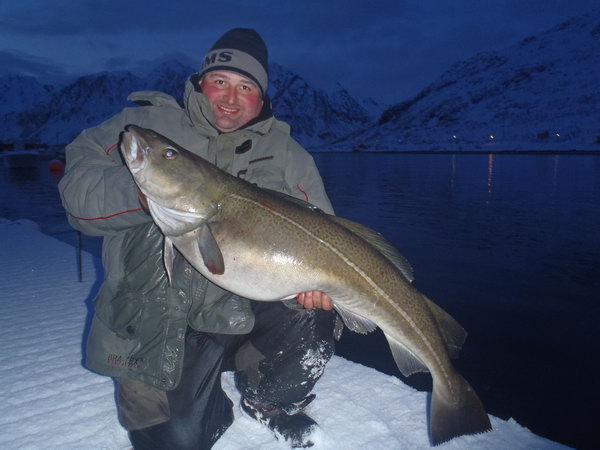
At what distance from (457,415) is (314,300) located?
1.29 meters

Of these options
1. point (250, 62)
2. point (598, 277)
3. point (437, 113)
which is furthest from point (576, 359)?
point (437, 113)

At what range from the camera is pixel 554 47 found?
189 meters

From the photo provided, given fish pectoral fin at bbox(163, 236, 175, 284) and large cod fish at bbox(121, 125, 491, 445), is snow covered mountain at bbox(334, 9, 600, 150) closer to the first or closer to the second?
large cod fish at bbox(121, 125, 491, 445)

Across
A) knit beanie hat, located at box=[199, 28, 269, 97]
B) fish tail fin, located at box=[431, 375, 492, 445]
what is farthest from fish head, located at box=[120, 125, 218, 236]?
fish tail fin, located at box=[431, 375, 492, 445]

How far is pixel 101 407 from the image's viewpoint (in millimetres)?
3225

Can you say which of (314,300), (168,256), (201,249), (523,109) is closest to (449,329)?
(314,300)

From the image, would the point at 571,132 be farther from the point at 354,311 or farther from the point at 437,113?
the point at 354,311

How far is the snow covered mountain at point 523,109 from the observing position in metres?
120

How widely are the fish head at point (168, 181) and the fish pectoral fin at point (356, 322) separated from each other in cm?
124

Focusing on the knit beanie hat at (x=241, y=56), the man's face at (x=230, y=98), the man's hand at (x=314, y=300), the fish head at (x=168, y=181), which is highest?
the knit beanie hat at (x=241, y=56)

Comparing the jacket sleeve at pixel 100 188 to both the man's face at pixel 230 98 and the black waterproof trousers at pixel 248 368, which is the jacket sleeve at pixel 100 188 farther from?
the black waterproof trousers at pixel 248 368

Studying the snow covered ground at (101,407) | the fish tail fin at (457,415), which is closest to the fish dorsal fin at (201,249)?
the snow covered ground at (101,407)

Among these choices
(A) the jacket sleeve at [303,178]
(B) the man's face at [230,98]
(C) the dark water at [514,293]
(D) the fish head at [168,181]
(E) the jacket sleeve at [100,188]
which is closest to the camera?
(D) the fish head at [168,181]

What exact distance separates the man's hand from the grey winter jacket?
0.44 metres
